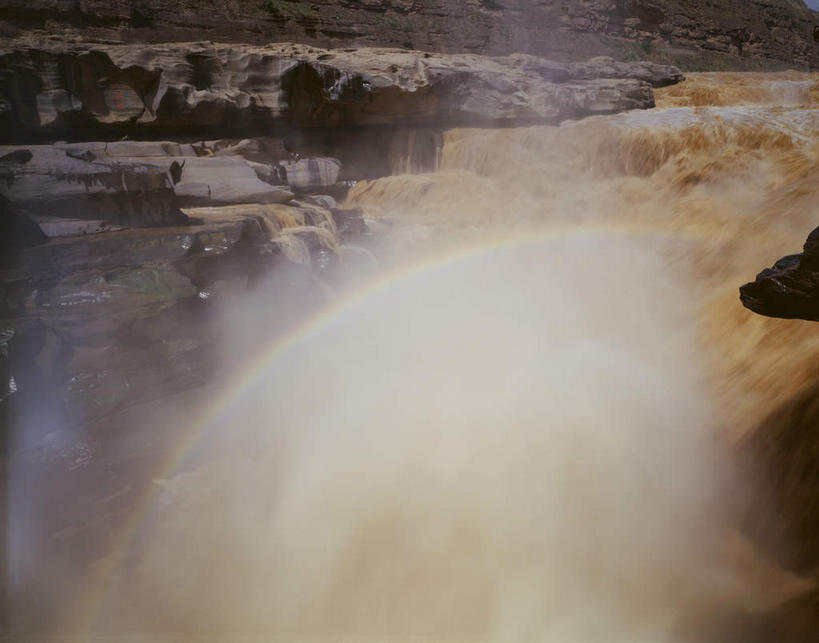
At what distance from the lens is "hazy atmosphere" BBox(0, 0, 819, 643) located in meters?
3.04

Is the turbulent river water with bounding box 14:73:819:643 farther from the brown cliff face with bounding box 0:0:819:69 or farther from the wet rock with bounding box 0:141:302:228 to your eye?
the brown cliff face with bounding box 0:0:819:69

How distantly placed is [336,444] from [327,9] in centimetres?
1273

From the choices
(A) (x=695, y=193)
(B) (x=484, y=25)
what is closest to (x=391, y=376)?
(A) (x=695, y=193)

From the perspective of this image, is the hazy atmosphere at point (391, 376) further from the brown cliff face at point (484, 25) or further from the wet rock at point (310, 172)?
the brown cliff face at point (484, 25)

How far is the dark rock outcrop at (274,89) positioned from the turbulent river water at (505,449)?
156 inches

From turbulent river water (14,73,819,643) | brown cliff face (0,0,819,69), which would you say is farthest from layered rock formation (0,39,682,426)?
brown cliff face (0,0,819,69)

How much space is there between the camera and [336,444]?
4.52 metres

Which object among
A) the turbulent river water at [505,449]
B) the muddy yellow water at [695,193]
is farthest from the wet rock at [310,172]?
the turbulent river water at [505,449]

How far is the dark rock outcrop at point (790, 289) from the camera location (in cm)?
290

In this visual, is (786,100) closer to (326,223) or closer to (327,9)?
(326,223)

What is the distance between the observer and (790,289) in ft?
10.7

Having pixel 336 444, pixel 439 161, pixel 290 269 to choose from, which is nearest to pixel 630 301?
pixel 336 444

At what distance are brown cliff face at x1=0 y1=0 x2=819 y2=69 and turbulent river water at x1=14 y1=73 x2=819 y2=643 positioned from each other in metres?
9.23

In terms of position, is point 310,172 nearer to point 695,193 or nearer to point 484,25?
point 695,193
